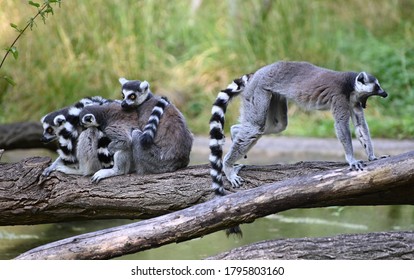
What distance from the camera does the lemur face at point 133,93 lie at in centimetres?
574

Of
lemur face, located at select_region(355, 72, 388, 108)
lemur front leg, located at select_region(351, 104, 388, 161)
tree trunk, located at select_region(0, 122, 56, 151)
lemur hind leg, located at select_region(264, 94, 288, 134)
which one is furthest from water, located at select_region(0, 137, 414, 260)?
lemur face, located at select_region(355, 72, 388, 108)

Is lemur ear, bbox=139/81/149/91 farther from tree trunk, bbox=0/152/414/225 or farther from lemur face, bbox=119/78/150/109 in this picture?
tree trunk, bbox=0/152/414/225

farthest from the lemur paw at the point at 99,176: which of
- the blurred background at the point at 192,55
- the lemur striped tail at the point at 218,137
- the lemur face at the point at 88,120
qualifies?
the blurred background at the point at 192,55

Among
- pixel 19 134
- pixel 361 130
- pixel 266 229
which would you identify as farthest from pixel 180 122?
pixel 19 134

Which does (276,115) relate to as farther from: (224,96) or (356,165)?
(356,165)

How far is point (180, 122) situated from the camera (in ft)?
19.0

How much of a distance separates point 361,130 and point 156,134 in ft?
5.04

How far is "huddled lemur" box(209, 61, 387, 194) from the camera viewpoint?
17.6 feet

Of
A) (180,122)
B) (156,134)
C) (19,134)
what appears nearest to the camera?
(156,134)

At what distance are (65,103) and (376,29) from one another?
631cm

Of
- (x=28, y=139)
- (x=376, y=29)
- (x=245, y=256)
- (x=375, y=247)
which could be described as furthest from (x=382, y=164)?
(x=376, y=29)

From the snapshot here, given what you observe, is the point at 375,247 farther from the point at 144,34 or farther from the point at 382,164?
the point at 144,34

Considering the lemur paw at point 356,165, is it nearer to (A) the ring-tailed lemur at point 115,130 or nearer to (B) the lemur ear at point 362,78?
(B) the lemur ear at point 362,78

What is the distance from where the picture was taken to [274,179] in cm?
535
